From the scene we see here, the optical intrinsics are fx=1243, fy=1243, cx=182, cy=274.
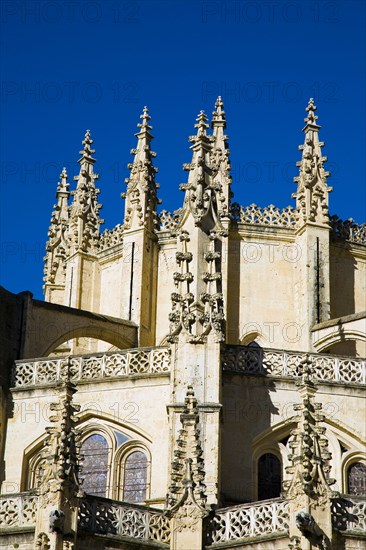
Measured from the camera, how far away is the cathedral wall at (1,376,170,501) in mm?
31781

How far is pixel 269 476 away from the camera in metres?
31.7

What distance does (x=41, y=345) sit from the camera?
37.0 m

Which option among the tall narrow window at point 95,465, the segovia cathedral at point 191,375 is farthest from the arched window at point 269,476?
the tall narrow window at point 95,465

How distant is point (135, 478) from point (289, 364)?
4993 millimetres

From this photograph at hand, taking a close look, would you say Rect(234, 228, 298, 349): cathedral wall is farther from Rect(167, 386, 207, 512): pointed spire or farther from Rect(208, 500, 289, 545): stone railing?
Rect(208, 500, 289, 545): stone railing

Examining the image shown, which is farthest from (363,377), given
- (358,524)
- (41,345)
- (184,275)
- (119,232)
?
(119,232)

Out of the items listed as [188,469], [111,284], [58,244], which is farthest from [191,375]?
[58,244]

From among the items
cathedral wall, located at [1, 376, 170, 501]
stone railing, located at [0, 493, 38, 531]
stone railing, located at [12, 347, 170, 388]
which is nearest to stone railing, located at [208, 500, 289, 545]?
stone railing, located at [0, 493, 38, 531]

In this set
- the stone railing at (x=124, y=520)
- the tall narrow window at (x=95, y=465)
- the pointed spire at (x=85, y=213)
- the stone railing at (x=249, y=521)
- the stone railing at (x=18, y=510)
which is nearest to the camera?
the stone railing at (x=249, y=521)

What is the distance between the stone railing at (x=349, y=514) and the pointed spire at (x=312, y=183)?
53.8ft

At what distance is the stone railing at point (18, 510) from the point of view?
26500 mm

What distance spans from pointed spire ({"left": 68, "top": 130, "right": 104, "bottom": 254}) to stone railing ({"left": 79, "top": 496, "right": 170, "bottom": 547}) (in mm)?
18244

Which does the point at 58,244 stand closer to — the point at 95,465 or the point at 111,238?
the point at 111,238

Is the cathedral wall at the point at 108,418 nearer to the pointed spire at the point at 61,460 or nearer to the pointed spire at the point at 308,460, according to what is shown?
the pointed spire at the point at 61,460
